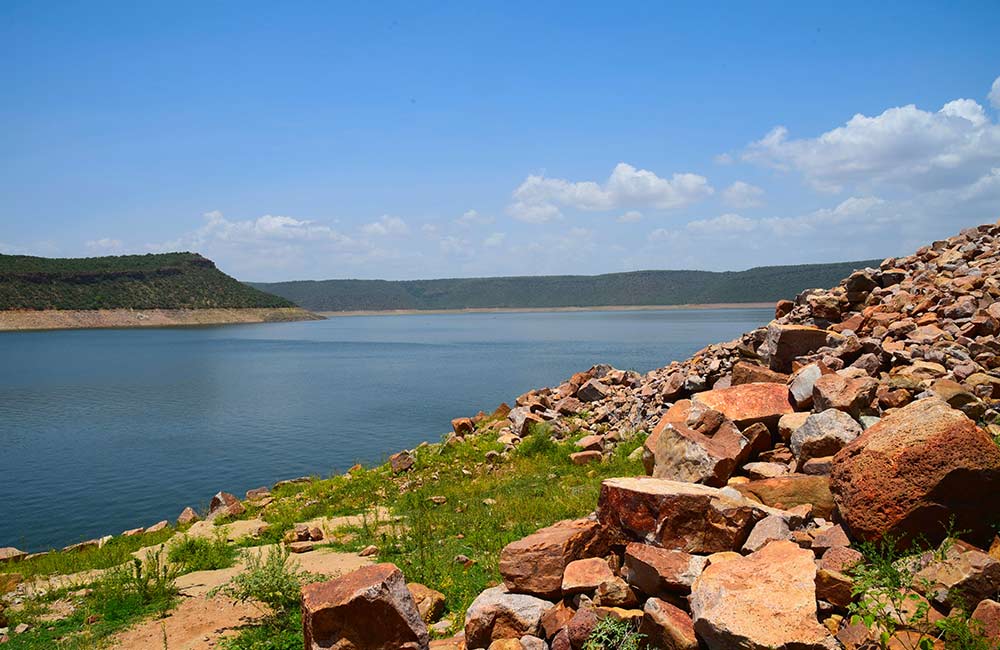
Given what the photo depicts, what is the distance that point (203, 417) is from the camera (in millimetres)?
37031

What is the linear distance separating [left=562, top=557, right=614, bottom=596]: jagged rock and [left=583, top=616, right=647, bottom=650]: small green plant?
0.52m

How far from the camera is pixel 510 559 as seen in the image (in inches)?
262

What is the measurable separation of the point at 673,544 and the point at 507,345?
3384 inches

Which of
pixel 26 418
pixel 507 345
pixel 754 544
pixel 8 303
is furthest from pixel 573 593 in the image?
pixel 8 303

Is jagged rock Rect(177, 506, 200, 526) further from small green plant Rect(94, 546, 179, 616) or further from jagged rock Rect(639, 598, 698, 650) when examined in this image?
jagged rock Rect(639, 598, 698, 650)

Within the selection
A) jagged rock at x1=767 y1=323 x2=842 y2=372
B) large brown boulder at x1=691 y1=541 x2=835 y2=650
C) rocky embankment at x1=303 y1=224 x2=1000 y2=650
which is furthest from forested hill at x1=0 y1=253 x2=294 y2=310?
large brown boulder at x1=691 y1=541 x2=835 y2=650

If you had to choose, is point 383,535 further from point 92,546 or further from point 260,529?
point 92,546

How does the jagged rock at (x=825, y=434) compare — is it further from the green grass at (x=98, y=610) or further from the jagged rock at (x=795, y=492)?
the green grass at (x=98, y=610)

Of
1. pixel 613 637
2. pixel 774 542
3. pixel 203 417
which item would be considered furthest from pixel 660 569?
pixel 203 417

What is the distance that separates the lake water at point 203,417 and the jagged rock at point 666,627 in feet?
55.8

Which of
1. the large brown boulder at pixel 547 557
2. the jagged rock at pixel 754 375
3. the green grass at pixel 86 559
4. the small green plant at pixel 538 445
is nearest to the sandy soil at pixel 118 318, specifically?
the green grass at pixel 86 559

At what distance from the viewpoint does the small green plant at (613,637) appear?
5262 millimetres

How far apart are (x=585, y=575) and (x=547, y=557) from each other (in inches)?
17.2

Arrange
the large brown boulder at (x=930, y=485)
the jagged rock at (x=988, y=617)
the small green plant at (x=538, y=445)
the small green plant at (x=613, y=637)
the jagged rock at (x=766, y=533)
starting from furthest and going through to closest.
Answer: the small green plant at (x=538, y=445)
the jagged rock at (x=766, y=533)
the large brown boulder at (x=930, y=485)
the small green plant at (x=613, y=637)
the jagged rock at (x=988, y=617)
